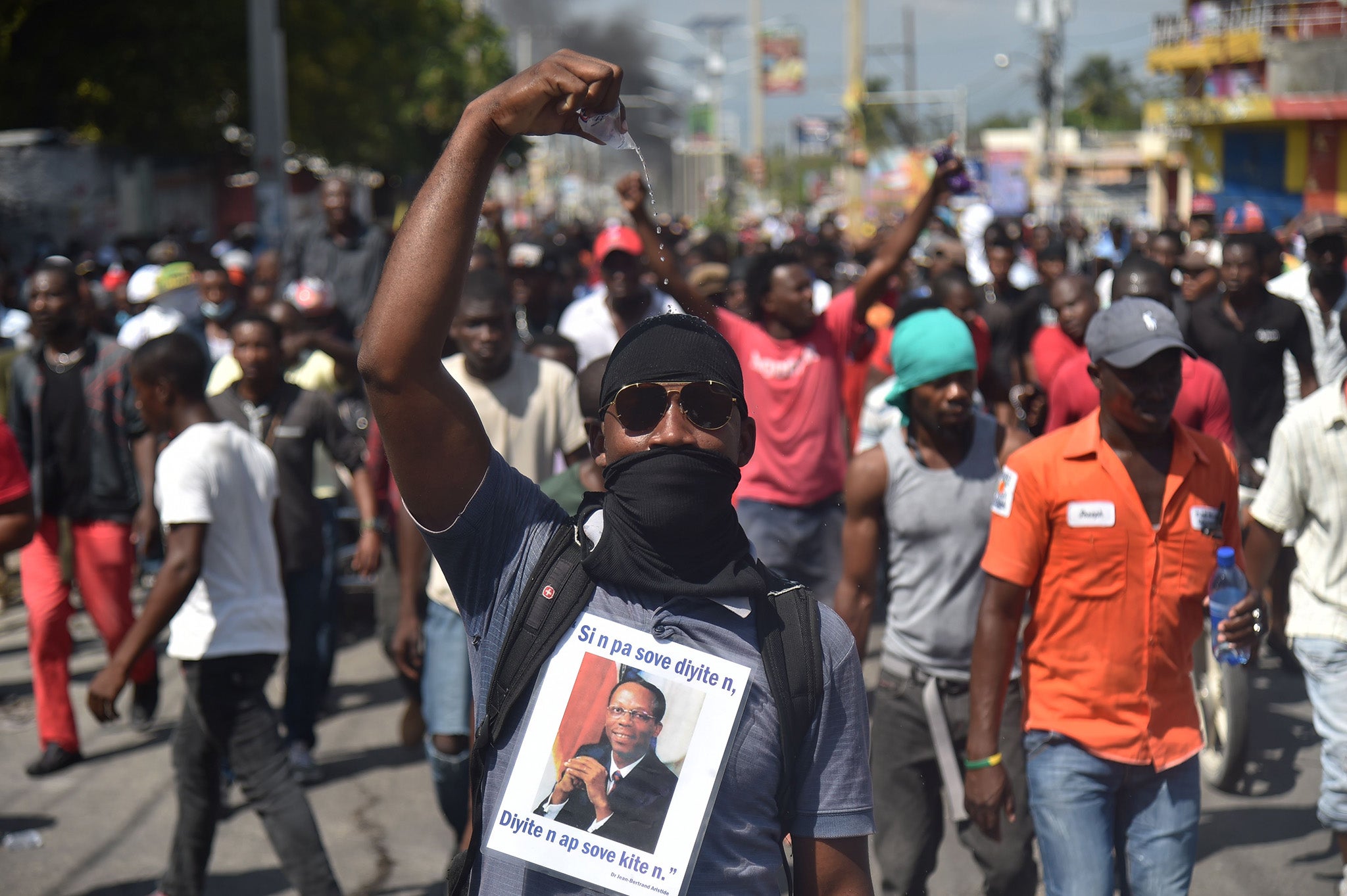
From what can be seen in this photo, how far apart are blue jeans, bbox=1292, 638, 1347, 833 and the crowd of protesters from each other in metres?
0.02

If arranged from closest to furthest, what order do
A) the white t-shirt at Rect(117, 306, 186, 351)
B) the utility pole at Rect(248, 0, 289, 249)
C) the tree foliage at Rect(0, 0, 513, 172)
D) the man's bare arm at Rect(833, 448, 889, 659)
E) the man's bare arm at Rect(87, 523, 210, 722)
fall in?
the man's bare arm at Rect(833, 448, 889, 659), the man's bare arm at Rect(87, 523, 210, 722), the white t-shirt at Rect(117, 306, 186, 351), the utility pole at Rect(248, 0, 289, 249), the tree foliage at Rect(0, 0, 513, 172)

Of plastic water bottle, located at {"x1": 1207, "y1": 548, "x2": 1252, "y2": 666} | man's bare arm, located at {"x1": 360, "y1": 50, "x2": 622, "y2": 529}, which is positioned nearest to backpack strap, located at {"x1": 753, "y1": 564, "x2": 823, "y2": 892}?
man's bare arm, located at {"x1": 360, "y1": 50, "x2": 622, "y2": 529}

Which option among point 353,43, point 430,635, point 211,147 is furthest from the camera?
point 353,43

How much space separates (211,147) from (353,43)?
163 inches

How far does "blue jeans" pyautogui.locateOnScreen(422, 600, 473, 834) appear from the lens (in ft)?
15.7

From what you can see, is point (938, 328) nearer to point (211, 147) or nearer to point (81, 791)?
point (81, 791)

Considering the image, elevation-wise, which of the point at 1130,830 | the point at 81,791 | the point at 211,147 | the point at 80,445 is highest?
the point at 211,147

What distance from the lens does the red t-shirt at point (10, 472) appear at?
5.14m

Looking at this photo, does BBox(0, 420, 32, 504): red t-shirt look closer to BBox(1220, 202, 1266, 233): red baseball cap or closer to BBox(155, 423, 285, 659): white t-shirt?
BBox(155, 423, 285, 659): white t-shirt

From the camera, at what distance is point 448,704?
481cm

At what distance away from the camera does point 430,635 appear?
16.3 ft

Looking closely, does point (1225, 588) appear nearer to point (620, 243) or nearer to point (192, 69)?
point (620, 243)

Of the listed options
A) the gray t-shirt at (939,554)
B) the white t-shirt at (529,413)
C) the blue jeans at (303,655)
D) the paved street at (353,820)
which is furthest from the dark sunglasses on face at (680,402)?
the blue jeans at (303,655)

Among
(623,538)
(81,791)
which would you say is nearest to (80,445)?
(81,791)
